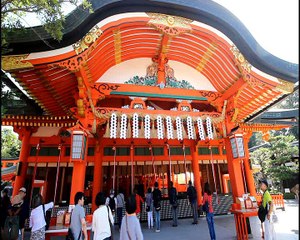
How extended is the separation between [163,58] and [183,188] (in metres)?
7.00

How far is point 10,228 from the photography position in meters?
2.97

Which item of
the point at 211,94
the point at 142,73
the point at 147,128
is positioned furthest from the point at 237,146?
the point at 142,73

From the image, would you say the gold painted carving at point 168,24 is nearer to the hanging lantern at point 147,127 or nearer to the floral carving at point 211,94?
the floral carving at point 211,94

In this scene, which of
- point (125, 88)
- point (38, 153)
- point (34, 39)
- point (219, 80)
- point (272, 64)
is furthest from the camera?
point (38, 153)

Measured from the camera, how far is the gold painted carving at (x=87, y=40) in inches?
177

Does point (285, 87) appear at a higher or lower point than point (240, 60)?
lower

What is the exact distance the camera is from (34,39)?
406cm

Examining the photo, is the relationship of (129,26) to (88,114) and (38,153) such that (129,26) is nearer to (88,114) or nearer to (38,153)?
(88,114)

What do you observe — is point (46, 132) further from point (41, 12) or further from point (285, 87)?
point (285, 87)

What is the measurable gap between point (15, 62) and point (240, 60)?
547 centimetres

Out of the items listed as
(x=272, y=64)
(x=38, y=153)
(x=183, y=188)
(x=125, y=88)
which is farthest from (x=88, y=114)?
(x=183, y=188)

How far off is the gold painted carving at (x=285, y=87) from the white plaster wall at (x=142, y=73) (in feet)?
6.27

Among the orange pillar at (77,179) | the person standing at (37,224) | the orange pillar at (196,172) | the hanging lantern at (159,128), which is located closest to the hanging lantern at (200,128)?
the hanging lantern at (159,128)

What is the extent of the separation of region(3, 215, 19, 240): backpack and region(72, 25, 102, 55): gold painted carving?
3325 mm
